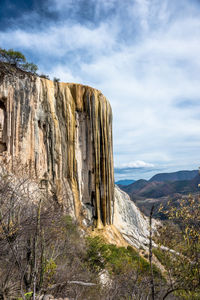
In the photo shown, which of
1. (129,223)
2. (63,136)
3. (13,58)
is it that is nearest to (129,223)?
(129,223)

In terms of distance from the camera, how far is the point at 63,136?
1773 cm

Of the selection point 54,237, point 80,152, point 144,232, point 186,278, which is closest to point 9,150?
point 80,152

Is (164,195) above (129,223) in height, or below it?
below

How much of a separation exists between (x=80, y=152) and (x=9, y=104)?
7.57 m

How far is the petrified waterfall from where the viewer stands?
47.9 feet

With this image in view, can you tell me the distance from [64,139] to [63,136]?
27cm

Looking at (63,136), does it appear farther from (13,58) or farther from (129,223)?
(129,223)

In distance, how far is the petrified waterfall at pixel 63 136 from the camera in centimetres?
1459

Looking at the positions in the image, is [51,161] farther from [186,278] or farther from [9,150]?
[186,278]

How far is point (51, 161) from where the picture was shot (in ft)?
54.6

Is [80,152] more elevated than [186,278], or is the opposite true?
[80,152]

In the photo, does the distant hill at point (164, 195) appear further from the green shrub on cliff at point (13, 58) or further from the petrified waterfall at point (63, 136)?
the green shrub on cliff at point (13, 58)

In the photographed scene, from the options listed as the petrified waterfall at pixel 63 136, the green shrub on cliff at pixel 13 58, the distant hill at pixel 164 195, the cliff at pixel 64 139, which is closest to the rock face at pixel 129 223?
the cliff at pixel 64 139

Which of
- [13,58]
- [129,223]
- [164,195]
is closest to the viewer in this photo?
[13,58]
